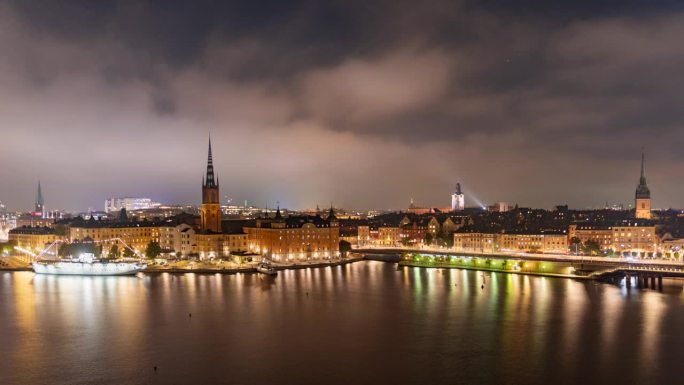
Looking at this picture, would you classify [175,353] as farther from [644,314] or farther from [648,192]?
[648,192]

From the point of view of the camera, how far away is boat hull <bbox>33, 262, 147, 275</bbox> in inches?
1014

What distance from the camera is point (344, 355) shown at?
1232cm

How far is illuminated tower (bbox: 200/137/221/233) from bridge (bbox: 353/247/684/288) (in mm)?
10412

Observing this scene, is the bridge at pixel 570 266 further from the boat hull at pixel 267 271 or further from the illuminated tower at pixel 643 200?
the illuminated tower at pixel 643 200

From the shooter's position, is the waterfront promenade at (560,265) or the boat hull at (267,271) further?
the boat hull at (267,271)

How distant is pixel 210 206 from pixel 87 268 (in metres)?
9.61

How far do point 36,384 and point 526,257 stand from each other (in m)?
23.1

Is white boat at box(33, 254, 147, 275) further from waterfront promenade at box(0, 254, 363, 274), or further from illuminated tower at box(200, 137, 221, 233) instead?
illuminated tower at box(200, 137, 221, 233)

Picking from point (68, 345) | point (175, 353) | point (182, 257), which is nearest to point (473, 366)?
point (175, 353)

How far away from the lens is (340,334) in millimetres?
14055

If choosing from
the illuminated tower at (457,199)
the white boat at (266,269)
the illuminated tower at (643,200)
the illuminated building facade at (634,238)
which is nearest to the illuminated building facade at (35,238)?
the white boat at (266,269)

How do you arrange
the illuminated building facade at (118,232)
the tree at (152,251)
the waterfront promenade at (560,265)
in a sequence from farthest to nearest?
the illuminated building facade at (118,232)
the tree at (152,251)
the waterfront promenade at (560,265)

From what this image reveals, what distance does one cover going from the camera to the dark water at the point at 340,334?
11.2 m

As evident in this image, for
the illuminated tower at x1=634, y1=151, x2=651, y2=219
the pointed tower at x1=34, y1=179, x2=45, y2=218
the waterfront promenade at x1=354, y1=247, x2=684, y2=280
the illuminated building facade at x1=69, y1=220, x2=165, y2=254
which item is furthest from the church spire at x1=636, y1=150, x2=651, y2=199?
the pointed tower at x1=34, y1=179, x2=45, y2=218
